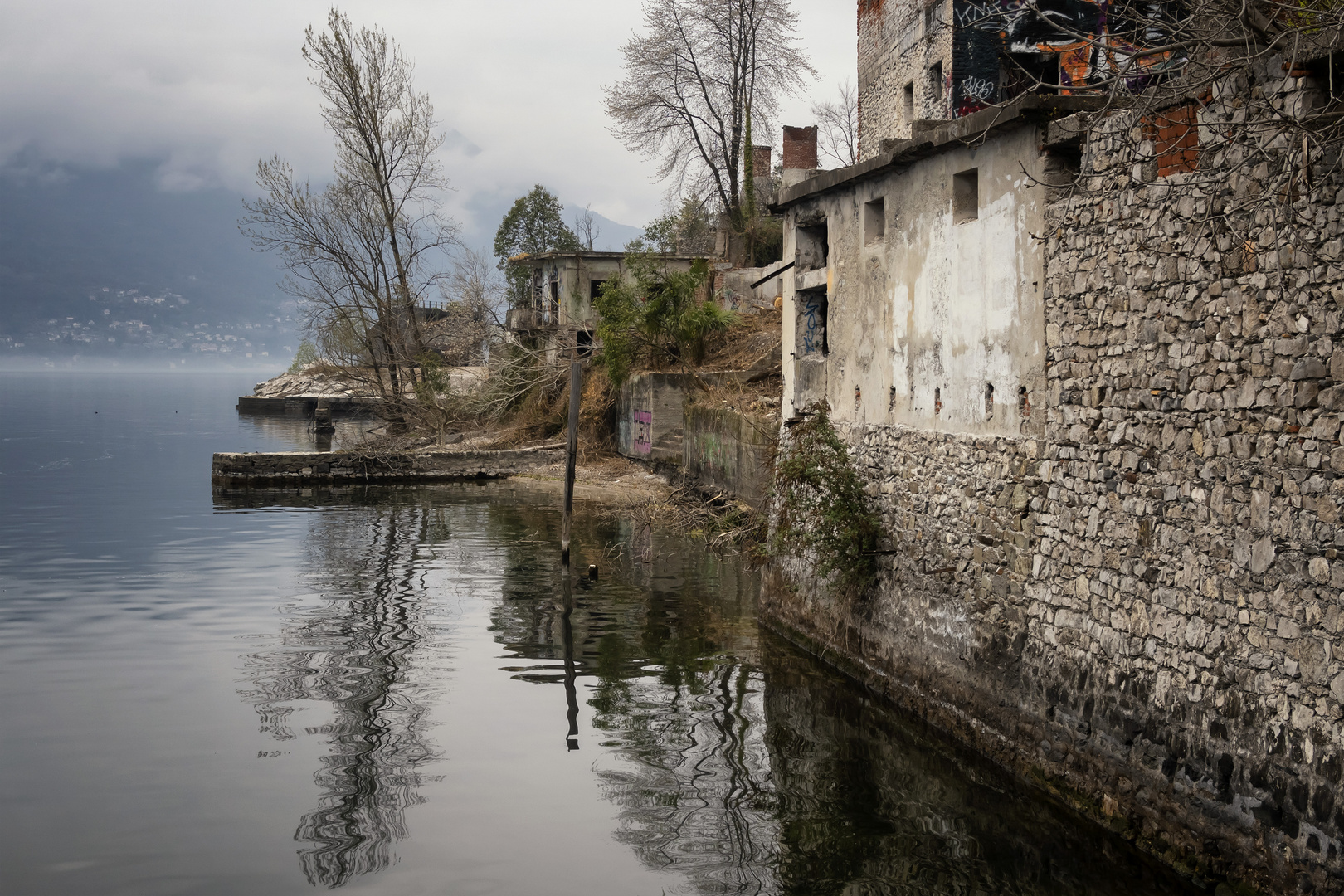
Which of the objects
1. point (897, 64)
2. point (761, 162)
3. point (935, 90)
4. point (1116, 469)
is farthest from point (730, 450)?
point (761, 162)

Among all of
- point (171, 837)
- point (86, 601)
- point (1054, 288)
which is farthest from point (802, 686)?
point (86, 601)

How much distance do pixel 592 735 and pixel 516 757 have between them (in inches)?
38.5

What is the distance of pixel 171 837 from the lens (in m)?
8.59

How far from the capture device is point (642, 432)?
98.7 ft

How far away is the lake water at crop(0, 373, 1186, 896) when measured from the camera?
8102 millimetres

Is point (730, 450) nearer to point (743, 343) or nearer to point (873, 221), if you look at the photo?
point (743, 343)

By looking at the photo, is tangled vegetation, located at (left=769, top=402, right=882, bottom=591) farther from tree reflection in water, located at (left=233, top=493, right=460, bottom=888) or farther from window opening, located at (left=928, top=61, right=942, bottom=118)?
window opening, located at (left=928, top=61, right=942, bottom=118)

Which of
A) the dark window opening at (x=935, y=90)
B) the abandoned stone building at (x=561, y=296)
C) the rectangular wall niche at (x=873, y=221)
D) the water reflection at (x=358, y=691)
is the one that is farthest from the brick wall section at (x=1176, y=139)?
the abandoned stone building at (x=561, y=296)

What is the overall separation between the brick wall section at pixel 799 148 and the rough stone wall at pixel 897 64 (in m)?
5.44

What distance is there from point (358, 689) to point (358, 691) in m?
0.07

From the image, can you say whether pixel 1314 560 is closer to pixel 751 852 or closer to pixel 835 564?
pixel 751 852

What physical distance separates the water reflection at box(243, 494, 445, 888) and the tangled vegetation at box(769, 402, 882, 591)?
195 inches

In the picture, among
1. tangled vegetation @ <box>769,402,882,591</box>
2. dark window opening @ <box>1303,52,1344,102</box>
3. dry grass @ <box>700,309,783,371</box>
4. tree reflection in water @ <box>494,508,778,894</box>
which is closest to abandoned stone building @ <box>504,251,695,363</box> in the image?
dry grass @ <box>700,309,783,371</box>

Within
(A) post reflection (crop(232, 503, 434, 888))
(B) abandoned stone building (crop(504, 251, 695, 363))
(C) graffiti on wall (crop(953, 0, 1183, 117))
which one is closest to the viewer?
(A) post reflection (crop(232, 503, 434, 888))
